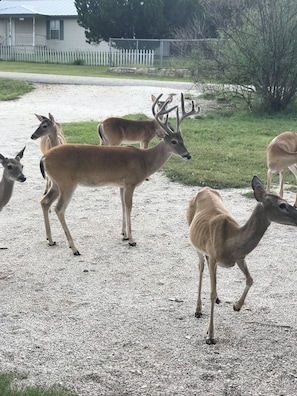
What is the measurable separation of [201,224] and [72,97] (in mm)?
15469

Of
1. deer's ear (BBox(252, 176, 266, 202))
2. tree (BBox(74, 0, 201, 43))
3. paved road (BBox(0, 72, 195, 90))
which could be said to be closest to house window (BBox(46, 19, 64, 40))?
tree (BBox(74, 0, 201, 43))

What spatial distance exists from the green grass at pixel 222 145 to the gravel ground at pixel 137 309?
113cm

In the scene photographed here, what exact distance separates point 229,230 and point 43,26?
40015 mm

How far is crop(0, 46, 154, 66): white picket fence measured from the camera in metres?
30.1

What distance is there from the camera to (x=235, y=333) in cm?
466

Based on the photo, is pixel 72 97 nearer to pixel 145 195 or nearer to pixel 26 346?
pixel 145 195

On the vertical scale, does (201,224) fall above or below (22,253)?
above

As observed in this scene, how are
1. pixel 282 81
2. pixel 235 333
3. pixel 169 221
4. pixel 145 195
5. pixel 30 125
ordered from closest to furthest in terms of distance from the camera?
pixel 235 333
pixel 169 221
pixel 145 195
pixel 30 125
pixel 282 81

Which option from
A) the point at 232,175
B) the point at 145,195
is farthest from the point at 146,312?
the point at 232,175

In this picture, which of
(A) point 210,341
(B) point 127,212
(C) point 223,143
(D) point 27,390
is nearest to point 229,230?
(A) point 210,341

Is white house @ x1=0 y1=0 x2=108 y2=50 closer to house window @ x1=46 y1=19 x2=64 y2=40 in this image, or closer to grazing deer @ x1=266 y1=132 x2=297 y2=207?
house window @ x1=46 y1=19 x2=64 y2=40

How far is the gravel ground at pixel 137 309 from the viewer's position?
4039 mm

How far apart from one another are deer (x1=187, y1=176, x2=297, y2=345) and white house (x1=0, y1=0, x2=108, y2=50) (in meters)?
35.9

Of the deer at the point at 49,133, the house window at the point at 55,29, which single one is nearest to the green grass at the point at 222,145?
the deer at the point at 49,133
